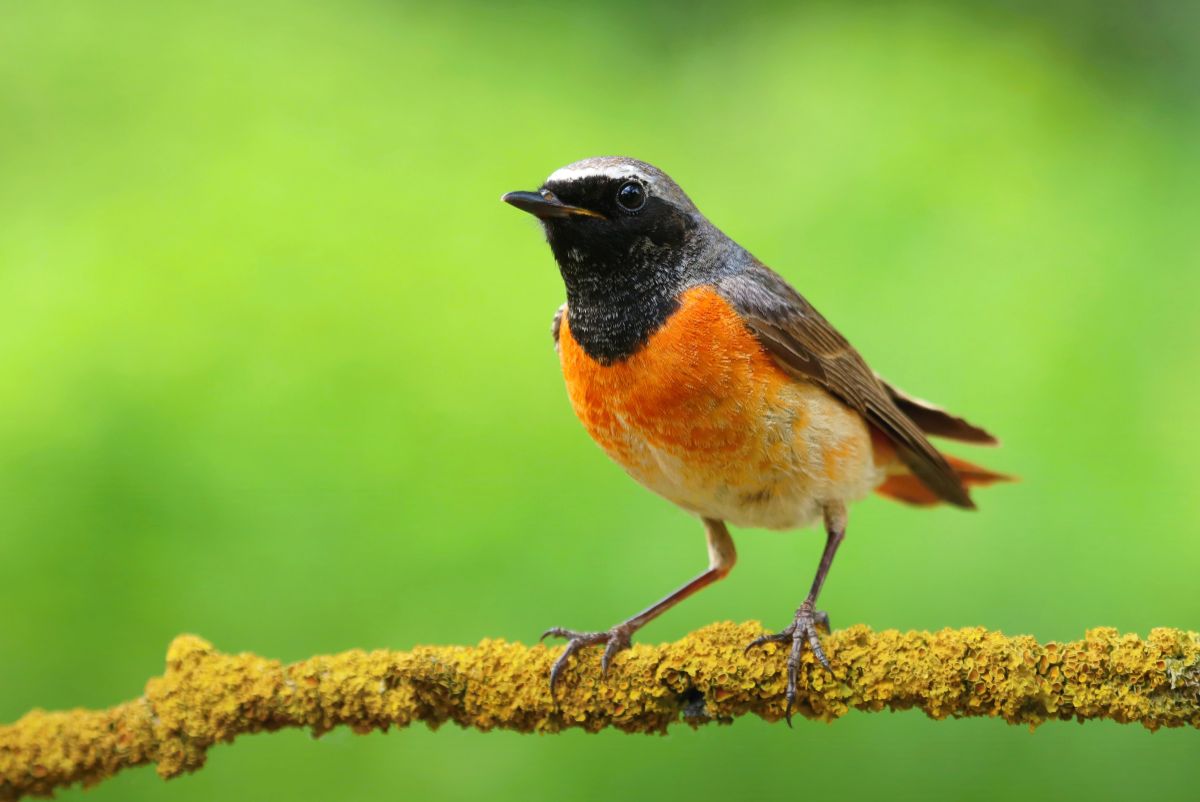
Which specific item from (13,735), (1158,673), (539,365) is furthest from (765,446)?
(13,735)

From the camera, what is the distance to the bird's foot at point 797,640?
2.97 meters

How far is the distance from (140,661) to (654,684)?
2180 mm

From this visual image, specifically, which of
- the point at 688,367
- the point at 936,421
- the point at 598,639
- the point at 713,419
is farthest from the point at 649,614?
the point at 936,421

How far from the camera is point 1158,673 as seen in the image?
8.63 feet

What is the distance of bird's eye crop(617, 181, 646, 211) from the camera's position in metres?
3.46

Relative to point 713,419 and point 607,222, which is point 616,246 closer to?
point 607,222

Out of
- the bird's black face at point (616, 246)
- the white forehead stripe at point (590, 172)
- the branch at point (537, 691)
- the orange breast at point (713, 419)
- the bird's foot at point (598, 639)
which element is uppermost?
the white forehead stripe at point (590, 172)

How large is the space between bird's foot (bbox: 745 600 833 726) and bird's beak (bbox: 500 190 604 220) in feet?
4.08

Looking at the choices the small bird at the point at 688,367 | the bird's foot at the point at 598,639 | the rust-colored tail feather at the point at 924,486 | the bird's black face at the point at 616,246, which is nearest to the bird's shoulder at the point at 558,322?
the small bird at the point at 688,367

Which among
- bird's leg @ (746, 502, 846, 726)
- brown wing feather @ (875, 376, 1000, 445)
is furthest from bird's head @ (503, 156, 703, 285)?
brown wing feather @ (875, 376, 1000, 445)

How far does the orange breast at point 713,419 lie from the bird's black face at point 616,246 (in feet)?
0.23

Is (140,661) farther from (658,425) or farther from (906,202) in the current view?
(906,202)

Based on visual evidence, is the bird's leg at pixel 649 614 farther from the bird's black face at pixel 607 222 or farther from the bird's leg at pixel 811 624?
the bird's black face at pixel 607 222

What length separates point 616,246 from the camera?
139 inches
